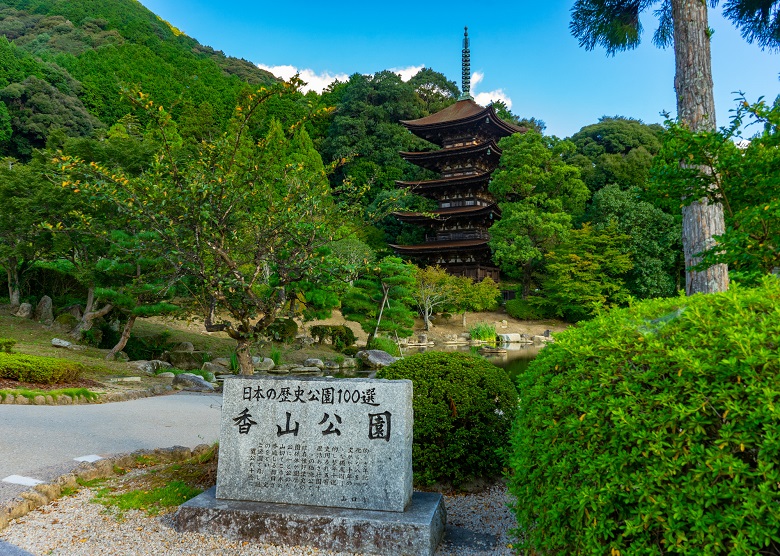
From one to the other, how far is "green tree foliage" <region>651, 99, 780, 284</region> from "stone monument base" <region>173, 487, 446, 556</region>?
2.56 m

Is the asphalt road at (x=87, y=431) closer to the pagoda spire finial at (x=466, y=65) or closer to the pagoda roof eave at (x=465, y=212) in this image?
the pagoda roof eave at (x=465, y=212)

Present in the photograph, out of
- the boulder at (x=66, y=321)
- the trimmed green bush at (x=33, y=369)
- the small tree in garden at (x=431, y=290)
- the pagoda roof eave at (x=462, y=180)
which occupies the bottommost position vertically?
the trimmed green bush at (x=33, y=369)

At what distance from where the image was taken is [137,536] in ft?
10.2

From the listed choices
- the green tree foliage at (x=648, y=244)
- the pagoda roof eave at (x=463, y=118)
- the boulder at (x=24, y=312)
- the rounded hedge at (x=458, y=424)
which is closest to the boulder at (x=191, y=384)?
the rounded hedge at (x=458, y=424)

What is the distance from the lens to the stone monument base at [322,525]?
2.91 m

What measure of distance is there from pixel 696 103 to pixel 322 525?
6.16 m

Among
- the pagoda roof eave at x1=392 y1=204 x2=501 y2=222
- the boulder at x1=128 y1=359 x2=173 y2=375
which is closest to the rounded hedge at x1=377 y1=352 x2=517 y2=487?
the boulder at x1=128 y1=359 x2=173 y2=375

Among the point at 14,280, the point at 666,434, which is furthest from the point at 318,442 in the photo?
the point at 14,280

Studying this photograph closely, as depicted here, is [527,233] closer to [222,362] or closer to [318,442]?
[222,362]

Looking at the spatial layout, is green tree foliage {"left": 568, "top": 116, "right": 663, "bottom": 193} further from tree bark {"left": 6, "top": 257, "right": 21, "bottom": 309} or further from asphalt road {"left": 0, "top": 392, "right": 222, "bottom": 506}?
asphalt road {"left": 0, "top": 392, "right": 222, "bottom": 506}

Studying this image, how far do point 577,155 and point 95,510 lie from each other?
33.5 meters

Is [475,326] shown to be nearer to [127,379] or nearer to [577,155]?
[577,155]

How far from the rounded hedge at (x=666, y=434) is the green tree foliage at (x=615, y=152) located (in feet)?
99.4

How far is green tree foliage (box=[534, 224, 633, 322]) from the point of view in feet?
80.6
